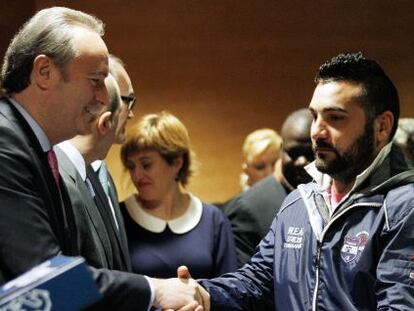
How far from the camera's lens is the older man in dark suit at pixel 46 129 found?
1798 mm

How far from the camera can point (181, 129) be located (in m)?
3.26

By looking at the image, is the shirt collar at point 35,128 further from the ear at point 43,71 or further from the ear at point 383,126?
the ear at point 383,126

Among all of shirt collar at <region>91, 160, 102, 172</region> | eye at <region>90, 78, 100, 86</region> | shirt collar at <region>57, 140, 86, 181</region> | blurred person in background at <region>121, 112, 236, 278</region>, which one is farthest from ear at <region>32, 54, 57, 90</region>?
blurred person in background at <region>121, 112, 236, 278</region>

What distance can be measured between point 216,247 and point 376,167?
3.37 feet

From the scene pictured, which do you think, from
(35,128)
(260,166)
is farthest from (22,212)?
(260,166)

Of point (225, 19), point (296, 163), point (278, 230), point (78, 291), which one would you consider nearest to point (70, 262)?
point (78, 291)

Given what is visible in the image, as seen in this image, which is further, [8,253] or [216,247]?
[216,247]

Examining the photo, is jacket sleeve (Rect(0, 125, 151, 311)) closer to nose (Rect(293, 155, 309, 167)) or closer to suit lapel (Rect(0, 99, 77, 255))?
suit lapel (Rect(0, 99, 77, 255))

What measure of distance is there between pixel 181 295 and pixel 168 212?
0.86 meters

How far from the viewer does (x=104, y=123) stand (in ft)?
8.72

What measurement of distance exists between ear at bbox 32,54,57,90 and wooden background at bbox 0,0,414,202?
2490mm

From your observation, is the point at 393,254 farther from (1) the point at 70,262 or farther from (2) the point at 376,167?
(1) the point at 70,262

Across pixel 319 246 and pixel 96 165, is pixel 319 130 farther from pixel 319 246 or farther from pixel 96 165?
pixel 96 165

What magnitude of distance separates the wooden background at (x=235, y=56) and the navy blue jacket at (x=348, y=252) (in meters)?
2.13
